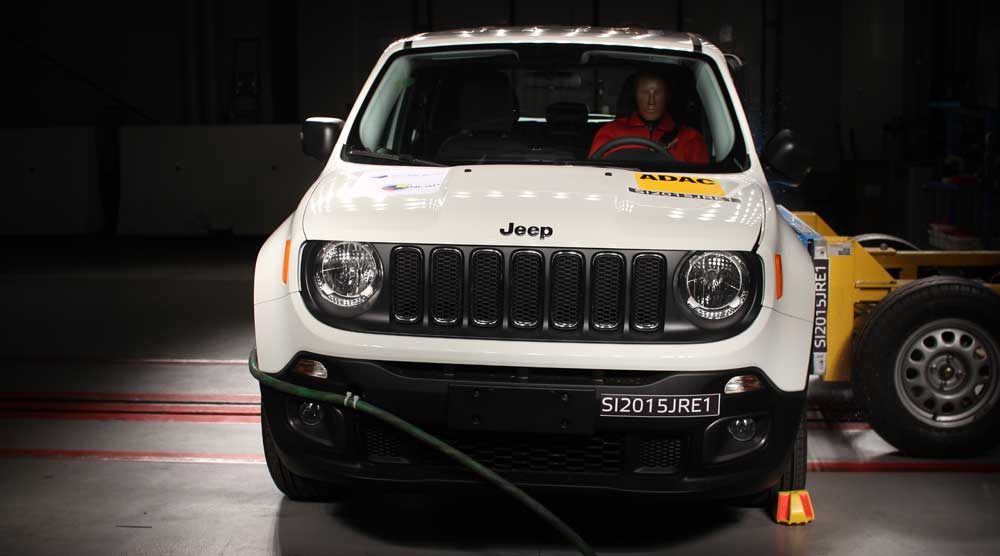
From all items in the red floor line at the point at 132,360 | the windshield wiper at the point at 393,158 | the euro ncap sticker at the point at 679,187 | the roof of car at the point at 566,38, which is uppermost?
the roof of car at the point at 566,38

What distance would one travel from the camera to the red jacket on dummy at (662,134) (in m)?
5.30

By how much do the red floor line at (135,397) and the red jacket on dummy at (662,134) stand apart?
8.09 feet

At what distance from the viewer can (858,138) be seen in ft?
70.0

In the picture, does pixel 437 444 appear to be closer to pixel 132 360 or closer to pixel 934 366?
pixel 934 366

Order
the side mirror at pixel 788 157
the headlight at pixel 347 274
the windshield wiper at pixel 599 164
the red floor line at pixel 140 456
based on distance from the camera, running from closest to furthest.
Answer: the headlight at pixel 347 274
the windshield wiper at pixel 599 164
the side mirror at pixel 788 157
the red floor line at pixel 140 456

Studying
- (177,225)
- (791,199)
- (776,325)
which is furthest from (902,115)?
(776,325)

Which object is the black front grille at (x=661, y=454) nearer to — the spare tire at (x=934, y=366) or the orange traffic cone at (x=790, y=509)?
the orange traffic cone at (x=790, y=509)

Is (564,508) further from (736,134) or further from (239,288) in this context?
(239,288)

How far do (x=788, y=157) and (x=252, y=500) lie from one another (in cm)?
253

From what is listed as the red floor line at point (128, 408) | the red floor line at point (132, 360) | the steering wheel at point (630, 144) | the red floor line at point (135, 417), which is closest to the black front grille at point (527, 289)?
the steering wheel at point (630, 144)

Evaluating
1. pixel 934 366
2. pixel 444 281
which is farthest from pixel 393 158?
pixel 934 366

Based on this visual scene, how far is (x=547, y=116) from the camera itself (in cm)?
592

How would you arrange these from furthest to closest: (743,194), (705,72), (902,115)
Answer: (902,115) → (705,72) → (743,194)

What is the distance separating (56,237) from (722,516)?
1374 cm
